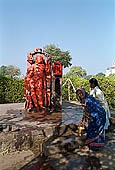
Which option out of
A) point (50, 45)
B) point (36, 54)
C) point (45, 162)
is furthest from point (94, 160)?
point (50, 45)

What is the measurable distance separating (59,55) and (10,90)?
33773 mm

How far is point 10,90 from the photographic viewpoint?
10.6 meters

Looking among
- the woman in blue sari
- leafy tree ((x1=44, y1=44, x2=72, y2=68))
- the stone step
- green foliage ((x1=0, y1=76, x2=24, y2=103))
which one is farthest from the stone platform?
leafy tree ((x1=44, y1=44, x2=72, y2=68))

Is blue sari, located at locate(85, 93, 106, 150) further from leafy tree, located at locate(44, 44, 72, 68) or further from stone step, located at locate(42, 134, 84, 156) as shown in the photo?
leafy tree, located at locate(44, 44, 72, 68)

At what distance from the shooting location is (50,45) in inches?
1764

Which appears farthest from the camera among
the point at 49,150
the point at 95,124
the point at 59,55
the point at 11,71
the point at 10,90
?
the point at 11,71

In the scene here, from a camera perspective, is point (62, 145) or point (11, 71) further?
point (11, 71)

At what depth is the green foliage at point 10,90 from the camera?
10391 millimetres

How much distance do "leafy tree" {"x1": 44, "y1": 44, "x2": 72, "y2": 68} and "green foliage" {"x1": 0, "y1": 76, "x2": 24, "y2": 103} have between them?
32285mm

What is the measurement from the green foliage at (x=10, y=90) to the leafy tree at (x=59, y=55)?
106ft

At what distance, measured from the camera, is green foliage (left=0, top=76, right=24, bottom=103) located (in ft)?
34.1

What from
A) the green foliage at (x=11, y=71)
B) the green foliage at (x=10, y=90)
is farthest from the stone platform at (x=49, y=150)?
the green foliage at (x=11, y=71)

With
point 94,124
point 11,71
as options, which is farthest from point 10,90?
point 11,71

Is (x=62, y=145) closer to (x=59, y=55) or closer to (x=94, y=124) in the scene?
(x=94, y=124)
